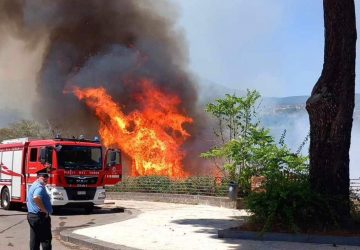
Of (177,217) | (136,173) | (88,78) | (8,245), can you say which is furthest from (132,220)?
(88,78)

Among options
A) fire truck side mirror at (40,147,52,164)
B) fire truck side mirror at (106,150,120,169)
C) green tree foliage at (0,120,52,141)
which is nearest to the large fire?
fire truck side mirror at (106,150,120,169)

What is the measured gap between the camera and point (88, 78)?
90.8ft

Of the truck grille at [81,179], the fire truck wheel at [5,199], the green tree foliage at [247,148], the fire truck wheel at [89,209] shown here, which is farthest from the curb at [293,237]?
the fire truck wheel at [5,199]

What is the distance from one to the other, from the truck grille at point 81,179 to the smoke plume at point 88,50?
12.0 metres

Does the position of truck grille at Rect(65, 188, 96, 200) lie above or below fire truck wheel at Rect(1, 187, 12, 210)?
above

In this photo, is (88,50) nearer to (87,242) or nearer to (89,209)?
(89,209)

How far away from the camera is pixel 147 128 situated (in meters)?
26.5

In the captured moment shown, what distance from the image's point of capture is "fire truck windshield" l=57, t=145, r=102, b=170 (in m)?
15.5

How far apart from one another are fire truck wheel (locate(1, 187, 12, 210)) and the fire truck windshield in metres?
3.71

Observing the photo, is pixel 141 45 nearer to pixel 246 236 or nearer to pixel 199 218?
pixel 199 218

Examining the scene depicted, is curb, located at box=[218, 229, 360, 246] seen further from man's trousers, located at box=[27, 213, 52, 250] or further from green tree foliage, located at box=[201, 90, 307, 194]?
man's trousers, located at box=[27, 213, 52, 250]

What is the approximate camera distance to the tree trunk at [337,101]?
966 cm

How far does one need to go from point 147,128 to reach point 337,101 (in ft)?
57.6

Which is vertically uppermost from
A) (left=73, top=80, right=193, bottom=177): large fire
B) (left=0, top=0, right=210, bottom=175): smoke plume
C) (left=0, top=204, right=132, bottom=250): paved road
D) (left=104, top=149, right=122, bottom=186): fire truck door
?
(left=0, top=0, right=210, bottom=175): smoke plume
